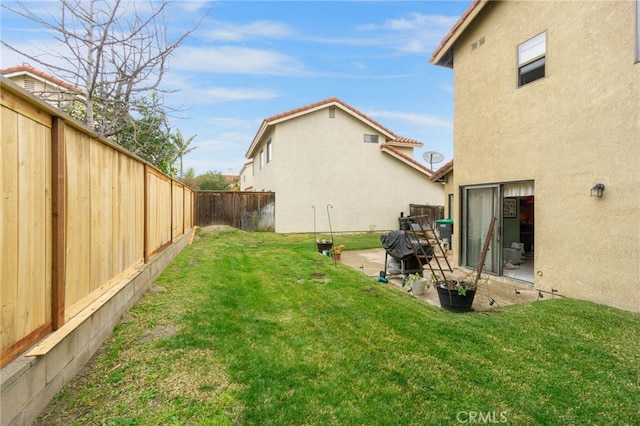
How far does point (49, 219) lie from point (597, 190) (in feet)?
23.1

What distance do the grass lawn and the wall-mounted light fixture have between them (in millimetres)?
1771

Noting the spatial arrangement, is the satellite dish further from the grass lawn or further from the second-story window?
the grass lawn

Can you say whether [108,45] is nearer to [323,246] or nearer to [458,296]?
[458,296]

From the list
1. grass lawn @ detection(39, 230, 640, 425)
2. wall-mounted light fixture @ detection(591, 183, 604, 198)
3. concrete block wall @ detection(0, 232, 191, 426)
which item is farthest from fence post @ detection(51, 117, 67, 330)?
wall-mounted light fixture @ detection(591, 183, 604, 198)

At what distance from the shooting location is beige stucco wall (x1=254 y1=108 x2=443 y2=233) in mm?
15828

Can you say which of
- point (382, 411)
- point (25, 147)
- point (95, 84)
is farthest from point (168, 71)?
point (382, 411)

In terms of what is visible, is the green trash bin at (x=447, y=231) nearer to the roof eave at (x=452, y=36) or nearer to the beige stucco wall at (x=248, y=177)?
the roof eave at (x=452, y=36)

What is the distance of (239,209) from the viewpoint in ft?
52.2

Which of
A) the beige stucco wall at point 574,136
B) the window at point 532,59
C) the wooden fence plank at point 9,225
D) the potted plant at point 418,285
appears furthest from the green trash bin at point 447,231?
the wooden fence plank at point 9,225

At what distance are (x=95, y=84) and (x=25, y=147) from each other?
3613 millimetres

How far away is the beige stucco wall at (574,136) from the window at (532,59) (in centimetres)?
13

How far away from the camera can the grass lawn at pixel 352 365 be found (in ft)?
7.84

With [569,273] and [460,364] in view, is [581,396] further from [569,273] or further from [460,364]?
[569,273]

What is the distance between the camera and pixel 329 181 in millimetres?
16438
